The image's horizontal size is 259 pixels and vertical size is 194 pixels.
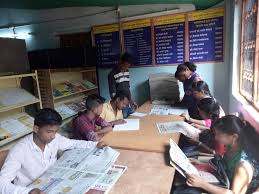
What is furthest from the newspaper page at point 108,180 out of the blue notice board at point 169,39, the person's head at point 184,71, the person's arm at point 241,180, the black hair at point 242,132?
the blue notice board at point 169,39

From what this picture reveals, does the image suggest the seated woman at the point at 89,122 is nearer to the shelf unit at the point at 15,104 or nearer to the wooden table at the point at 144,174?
the wooden table at the point at 144,174

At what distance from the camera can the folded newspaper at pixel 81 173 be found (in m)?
1.12

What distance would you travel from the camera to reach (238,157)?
51.8 inches

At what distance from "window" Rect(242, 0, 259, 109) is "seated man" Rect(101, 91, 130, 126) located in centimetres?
141

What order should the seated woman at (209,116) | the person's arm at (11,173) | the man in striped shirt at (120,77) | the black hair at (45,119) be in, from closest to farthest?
the person's arm at (11,173), the black hair at (45,119), the seated woman at (209,116), the man in striped shirt at (120,77)

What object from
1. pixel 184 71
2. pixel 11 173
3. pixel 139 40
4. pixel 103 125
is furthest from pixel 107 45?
pixel 11 173

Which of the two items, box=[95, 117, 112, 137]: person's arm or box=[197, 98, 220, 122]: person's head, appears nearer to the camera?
box=[197, 98, 220, 122]: person's head

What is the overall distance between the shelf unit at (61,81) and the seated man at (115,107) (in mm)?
565

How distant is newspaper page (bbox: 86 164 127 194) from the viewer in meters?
1.10

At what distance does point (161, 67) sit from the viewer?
152 inches

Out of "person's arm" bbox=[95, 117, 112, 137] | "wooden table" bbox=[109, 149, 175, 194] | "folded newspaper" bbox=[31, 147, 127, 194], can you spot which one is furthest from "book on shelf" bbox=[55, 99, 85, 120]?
"wooden table" bbox=[109, 149, 175, 194]

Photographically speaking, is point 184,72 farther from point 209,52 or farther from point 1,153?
point 1,153

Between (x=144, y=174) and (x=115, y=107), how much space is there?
4.71 ft

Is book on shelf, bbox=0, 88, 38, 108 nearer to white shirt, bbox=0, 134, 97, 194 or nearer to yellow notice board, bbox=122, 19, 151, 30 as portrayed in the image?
white shirt, bbox=0, 134, 97, 194
